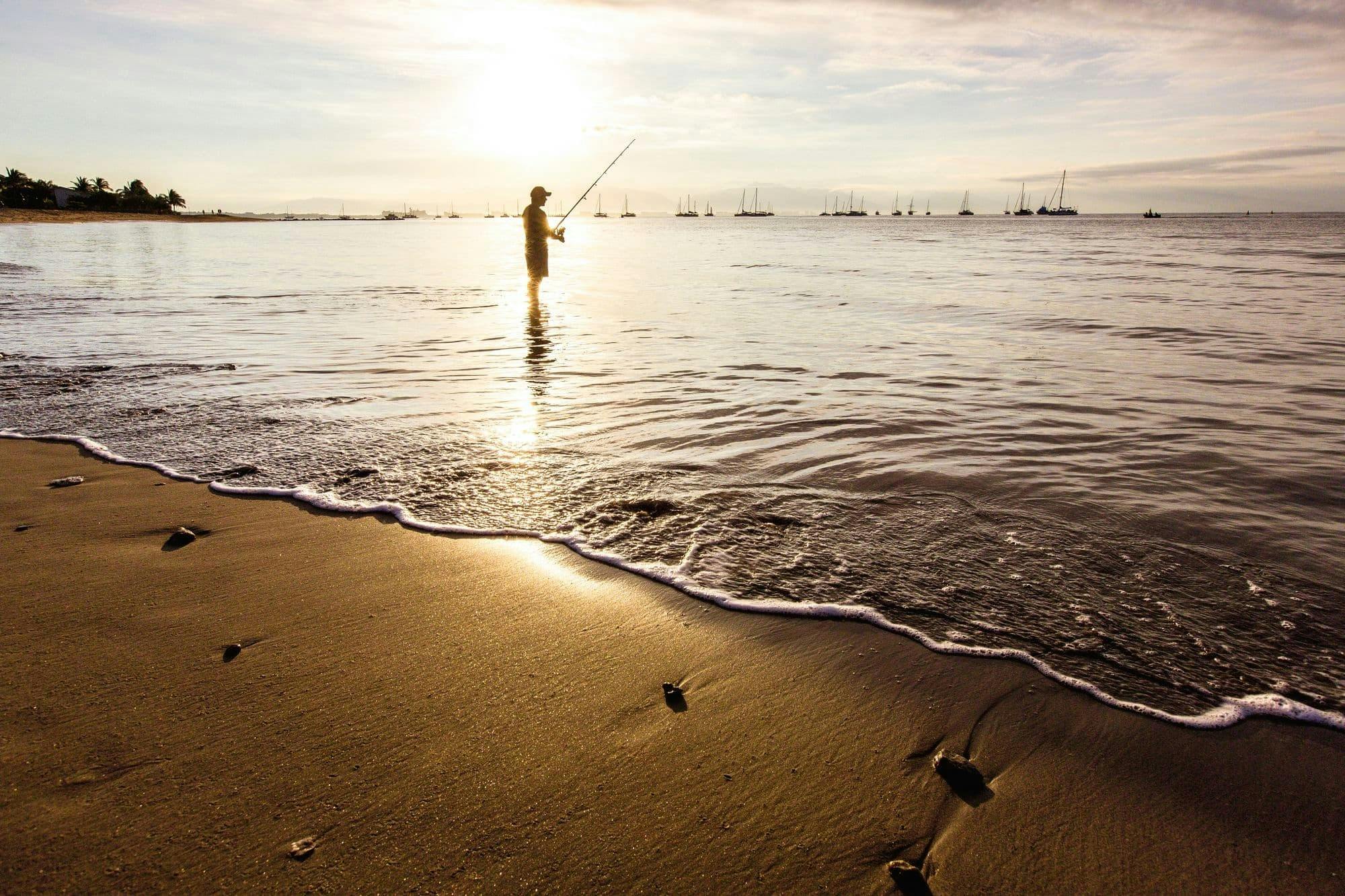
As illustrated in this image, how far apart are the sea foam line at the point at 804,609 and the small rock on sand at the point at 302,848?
70.3 inches

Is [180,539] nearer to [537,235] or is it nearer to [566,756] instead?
[566,756]

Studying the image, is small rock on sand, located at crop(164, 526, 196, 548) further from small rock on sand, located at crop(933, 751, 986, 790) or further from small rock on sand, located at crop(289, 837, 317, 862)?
small rock on sand, located at crop(933, 751, 986, 790)

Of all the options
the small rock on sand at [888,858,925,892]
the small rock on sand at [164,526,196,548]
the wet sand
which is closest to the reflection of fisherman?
the small rock on sand at [164,526,196,548]

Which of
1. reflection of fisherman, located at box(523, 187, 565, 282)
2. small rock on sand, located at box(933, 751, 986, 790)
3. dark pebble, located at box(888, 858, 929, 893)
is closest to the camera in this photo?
dark pebble, located at box(888, 858, 929, 893)

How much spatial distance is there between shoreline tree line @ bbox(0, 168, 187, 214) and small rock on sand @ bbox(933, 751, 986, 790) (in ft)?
427

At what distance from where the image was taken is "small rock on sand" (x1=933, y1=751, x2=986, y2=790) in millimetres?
2086

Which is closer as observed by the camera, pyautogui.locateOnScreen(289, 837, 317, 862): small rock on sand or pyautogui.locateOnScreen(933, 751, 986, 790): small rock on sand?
pyautogui.locateOnScreen(289, 837, 317, 862): small rock on sand

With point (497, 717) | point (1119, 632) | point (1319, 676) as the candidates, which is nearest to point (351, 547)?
point (497, 717)

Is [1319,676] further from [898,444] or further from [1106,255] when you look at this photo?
[1106,255]

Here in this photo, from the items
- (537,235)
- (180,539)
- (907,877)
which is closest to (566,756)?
(907,877)

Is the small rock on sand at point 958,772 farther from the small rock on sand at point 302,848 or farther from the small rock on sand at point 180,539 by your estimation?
the small rock on sand at point 180,539

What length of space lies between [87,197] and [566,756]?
16081 centimetres

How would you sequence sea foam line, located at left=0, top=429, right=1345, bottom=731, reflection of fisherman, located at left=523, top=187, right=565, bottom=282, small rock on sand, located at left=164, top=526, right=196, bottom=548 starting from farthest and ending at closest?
reflection of fisherman, located at left=523, top=187, right=565, bottom=282 < small rock on sand, located at left=164, top=526, right=196, bottom=548 < sea foam line, located at left=0, top=429, right=1345, bottom=731

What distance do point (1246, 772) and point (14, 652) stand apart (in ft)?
14.2
